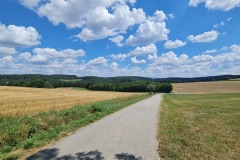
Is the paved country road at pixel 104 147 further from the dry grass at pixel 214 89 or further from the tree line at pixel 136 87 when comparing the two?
the tree line at pixel 136 87

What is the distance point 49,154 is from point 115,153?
2182 mm

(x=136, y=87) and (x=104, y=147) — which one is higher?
(x=104, y=147)

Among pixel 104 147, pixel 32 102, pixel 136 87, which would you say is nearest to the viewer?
pixel 104 147

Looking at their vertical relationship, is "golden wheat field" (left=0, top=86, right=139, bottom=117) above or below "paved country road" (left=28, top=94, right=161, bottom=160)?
below

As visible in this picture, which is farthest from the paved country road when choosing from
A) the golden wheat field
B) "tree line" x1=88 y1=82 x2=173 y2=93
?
"tree line" x1=88 y1=82 x2=173 y2=93

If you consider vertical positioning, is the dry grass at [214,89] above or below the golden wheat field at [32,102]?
below

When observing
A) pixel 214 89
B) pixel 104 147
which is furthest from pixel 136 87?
pixel 104 147

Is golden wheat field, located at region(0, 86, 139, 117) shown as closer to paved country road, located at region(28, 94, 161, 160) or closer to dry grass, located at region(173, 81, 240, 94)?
paved country road, located at region(28, 94, 161, 160)

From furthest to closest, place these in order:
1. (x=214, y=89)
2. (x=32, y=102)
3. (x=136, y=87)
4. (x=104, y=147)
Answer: (x=136, y=87) → (x=214, y=89) → (x=32, y=102) → (x=104, y=147)

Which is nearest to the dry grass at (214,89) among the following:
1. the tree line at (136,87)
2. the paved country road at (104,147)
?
the tree line at (136,87)

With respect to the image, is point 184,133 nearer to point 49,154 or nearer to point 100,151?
point 100,151

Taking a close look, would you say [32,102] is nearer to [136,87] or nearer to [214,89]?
[214,89]

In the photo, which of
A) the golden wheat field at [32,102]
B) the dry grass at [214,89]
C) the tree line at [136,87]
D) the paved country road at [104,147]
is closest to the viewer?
the paved country road at [104,147]

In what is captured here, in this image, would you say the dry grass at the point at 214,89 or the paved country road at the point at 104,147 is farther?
the dry grass at the point at 214,89
